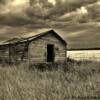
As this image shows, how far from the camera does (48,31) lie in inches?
979

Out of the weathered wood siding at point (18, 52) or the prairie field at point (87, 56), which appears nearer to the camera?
the weathered wood siding at point (18, 52)

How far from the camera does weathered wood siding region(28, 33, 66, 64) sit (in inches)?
927

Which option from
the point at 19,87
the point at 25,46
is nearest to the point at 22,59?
the point at 25,46

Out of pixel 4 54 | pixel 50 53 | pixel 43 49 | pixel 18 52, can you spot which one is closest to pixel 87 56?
pixel 50 53

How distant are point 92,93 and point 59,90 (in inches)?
30.7

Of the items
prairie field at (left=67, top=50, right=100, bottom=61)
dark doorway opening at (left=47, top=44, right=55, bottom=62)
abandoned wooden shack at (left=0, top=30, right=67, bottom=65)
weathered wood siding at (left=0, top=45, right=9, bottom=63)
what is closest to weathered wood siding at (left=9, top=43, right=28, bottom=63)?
abandoned wooden shack at (left=0, top=30, right=67, bottom=65)

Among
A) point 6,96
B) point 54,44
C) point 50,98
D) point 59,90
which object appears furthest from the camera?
point 54,44

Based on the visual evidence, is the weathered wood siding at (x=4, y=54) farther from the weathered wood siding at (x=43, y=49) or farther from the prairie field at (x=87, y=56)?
the prairie field at (x=87, y=56)

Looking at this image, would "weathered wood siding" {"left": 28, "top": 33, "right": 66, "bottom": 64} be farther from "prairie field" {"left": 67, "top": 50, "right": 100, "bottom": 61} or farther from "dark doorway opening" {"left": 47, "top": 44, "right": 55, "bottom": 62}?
"prairie field" {"left": 67, "top": 50, "right": 100, "bottom": 61}

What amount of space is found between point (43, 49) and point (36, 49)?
87 centimetres

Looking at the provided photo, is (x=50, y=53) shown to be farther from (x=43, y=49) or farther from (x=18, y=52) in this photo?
(x=18, y=52)

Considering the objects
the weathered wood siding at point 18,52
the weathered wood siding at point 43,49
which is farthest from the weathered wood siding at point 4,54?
the weathered wood siding at point 43,49

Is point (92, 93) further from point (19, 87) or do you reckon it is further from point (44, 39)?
point (44, 39)

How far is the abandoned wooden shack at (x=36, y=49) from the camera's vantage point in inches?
926
